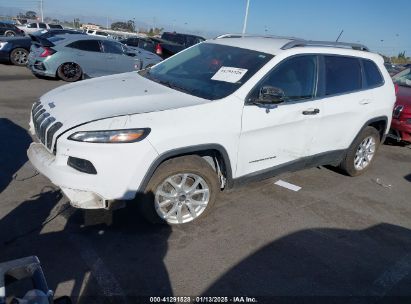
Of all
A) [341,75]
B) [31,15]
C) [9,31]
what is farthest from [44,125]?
[31,15]

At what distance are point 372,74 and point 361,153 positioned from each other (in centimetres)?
115

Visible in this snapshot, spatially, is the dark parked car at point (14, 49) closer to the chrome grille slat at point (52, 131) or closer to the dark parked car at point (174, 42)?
the dark parked car at point (174, 42)

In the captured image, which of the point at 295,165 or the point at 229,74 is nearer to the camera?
the point at 229,74

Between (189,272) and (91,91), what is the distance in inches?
81.2

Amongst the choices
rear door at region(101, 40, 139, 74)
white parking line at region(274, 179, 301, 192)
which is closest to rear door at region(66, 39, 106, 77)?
rear door at region(101, 40, 139, 74)

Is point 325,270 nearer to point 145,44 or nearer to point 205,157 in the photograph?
point 205,157

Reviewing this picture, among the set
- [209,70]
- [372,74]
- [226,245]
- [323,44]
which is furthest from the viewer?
[372,74]

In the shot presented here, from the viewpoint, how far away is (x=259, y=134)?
12.6 ft

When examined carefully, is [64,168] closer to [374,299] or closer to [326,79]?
[374,299]

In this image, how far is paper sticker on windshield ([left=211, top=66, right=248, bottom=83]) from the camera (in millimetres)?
3860

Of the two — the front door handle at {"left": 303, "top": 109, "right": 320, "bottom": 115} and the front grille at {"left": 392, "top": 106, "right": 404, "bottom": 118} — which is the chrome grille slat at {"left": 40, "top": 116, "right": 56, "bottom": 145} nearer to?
the front door handle at {"left": 303, "top": 109, "right": 320, "bottom": 115}

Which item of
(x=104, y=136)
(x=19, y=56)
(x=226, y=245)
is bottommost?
(x=19, y=56)

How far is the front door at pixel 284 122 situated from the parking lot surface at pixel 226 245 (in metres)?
0.59

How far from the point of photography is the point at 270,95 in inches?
144
